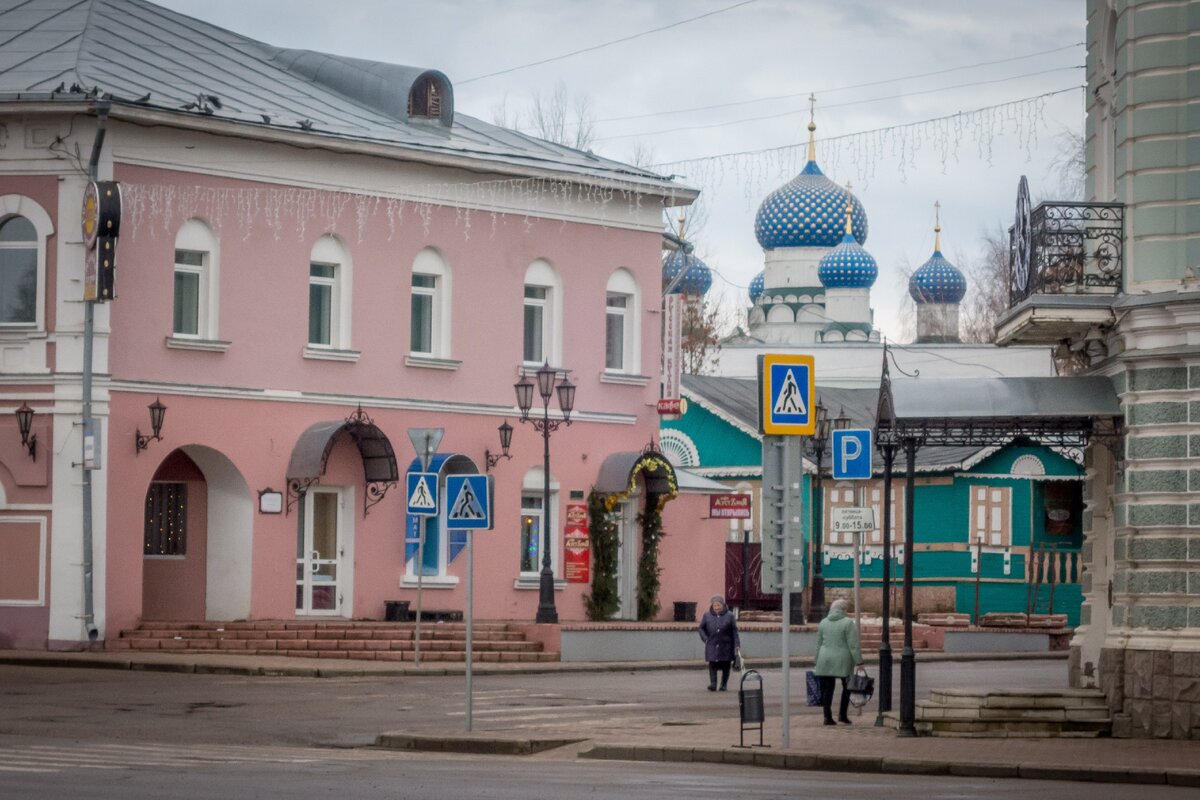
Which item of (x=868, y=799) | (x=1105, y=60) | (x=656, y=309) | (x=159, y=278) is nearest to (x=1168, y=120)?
(x=1105, y=60)

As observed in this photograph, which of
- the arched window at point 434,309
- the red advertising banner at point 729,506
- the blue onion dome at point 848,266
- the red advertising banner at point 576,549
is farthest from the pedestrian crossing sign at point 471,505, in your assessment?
the blue onion dome at point 848,266

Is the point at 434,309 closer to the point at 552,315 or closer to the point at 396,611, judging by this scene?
the point at 552,315

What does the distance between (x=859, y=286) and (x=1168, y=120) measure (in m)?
55.8

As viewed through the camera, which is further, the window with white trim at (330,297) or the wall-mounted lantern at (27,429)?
the window with white trim at (330,297)

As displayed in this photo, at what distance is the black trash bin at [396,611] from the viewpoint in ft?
117

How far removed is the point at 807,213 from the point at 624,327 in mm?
35651

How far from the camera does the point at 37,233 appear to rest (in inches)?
1291

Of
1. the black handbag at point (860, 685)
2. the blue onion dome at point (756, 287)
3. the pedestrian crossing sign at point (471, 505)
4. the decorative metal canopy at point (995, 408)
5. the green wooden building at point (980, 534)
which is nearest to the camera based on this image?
the decorative metal canopy at point (995, 408)

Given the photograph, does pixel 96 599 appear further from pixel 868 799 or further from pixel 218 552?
pixel 868 799

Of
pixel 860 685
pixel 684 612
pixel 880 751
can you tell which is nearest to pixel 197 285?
pixel 684 612

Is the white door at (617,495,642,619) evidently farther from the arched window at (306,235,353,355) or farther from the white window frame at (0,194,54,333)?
the white window frame at (0,194,54,333)

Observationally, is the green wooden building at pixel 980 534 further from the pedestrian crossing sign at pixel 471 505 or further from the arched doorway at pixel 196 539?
the pedestrian crossing sign at pixel 471 505

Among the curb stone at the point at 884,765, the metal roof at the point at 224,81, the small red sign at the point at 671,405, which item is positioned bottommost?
the curb stone at the point at 884,765

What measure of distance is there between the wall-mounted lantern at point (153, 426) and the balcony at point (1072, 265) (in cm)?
1617
